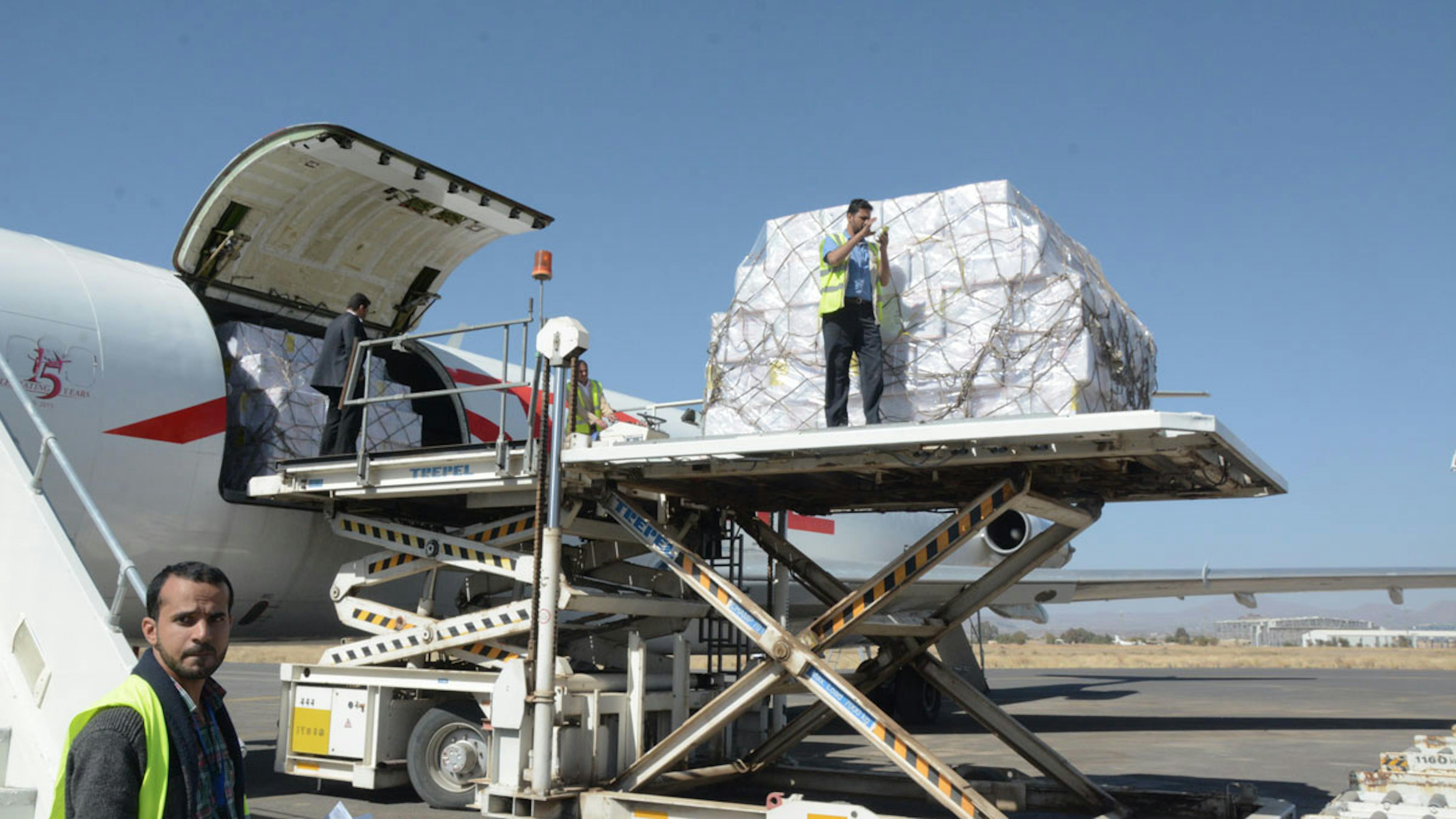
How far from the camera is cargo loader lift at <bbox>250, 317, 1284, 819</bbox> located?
762 cm

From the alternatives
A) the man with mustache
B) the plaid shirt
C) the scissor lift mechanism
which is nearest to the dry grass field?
the scissor lift mechanism

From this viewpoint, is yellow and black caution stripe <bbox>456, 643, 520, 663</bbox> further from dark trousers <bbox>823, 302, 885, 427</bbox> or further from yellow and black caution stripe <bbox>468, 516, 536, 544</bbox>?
dark trousers <bbox>823, 302, 885, 427</bbox>

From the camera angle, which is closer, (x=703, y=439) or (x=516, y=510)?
(x=703, y=439)

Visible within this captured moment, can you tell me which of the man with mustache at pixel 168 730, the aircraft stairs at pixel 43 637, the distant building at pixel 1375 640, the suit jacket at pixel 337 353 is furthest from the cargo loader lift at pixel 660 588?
the distant building at pixel 1375 640

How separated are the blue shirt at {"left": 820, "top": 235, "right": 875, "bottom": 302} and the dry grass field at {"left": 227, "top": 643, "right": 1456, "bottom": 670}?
2952 centimetres

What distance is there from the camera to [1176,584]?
1947 cm

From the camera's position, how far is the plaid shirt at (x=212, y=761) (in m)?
3.01

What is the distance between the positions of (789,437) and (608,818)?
9.77 feet

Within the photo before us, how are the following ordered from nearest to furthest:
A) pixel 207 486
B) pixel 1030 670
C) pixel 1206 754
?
pixel 207 486, pixel 1206 754, pixel 1030 670

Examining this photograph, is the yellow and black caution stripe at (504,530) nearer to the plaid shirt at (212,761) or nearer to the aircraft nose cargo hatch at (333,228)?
the aircraft nose cargo hatch at (333,228)

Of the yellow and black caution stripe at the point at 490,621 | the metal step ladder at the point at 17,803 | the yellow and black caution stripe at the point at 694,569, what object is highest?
the yellow and black caution stripe at the point at 694,569

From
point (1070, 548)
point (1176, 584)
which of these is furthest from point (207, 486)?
point (1176, 584)

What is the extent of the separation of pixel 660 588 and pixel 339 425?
129 inches

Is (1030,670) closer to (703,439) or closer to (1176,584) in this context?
(1176,584)
